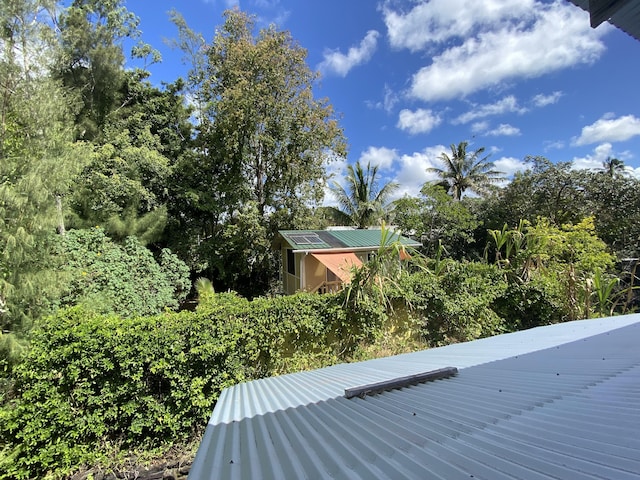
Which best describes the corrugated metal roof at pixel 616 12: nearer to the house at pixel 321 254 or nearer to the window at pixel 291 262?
the house at pixel 321 254

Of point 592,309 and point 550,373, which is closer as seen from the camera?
point 550,373

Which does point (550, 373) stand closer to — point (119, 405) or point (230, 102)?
point (119, 405)

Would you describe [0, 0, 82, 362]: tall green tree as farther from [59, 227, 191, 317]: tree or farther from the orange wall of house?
the orange wall of house

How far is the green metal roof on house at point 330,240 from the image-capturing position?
40.9ft

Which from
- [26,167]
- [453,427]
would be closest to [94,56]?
[26,167]

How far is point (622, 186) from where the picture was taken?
14805 mm

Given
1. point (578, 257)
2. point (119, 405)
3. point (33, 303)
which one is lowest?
point (119, 405)

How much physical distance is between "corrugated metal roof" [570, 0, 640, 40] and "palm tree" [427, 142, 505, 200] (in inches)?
970

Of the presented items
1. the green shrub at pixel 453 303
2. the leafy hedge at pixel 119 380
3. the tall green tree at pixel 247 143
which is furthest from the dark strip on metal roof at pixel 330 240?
the leafy hedge at pixel 119 380

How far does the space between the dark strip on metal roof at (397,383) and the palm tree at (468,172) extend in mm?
24129

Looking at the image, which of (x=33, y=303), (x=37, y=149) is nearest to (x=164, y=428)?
(x=33, y=303)

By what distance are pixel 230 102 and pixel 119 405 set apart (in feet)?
42.2

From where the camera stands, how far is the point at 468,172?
2469cm

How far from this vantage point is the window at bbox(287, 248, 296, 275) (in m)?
13.8
